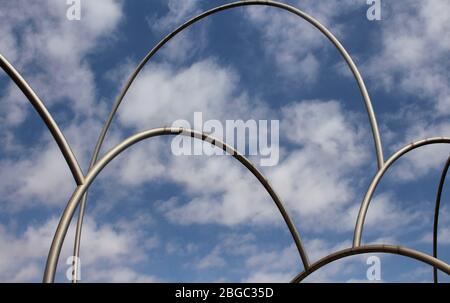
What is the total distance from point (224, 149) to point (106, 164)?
290 inches

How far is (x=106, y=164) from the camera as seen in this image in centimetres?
2020

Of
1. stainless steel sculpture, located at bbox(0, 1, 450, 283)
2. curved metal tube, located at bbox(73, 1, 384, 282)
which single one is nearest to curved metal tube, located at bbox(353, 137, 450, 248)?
stainless steel sculpture, located at bbox(0, 1, 450, 283)

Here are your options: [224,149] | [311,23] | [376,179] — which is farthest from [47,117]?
[311,23]

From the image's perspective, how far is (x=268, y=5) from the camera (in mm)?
30141

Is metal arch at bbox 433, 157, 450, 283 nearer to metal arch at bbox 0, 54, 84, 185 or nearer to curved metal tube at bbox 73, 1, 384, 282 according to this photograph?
curved metal tube at bbox 73, 1, 384, 282

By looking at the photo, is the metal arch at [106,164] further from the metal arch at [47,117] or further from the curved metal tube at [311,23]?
the curved metal tube at [311,23]

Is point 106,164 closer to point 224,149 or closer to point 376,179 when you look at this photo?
point 224,149

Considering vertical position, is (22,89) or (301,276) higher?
(22,89)
